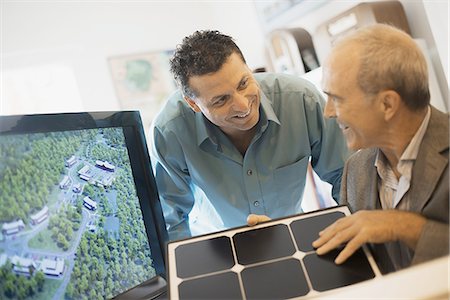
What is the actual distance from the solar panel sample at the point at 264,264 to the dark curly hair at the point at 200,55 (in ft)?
1.71

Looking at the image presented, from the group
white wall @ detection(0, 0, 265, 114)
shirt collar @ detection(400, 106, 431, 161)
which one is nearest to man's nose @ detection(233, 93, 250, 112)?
shirt collar @ detection(400, 106, 431, 161)

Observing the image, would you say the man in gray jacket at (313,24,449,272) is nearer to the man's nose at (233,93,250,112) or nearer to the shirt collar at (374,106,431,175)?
the shirt collar at (374,106,431,175)

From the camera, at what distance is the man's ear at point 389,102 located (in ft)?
2.15

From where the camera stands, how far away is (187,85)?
3.76 feet

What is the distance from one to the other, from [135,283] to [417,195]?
61 cm

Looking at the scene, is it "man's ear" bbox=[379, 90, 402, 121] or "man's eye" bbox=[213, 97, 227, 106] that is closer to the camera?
"man's ear" bbox=[379, 90, 402, 121]

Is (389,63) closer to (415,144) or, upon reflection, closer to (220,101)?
(415,144)

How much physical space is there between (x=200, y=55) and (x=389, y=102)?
573mm

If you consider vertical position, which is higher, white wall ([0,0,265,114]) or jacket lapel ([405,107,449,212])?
white wall ([0,0,265,114])

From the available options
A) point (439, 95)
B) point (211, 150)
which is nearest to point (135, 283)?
point (211, 150)

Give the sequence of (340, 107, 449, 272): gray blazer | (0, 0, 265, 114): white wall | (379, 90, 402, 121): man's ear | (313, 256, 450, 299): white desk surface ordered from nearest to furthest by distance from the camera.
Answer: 1. (313, 256, 450, 299): white desk surface
2. (340, 107, 449, 272): gray blazer
3. (379, 90, 402, 121): man's ear
4. (0, 0, 265, 114): white wall

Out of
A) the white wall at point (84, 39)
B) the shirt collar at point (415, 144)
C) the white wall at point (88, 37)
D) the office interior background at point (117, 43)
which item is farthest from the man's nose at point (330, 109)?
the white wall at point (84, 39)

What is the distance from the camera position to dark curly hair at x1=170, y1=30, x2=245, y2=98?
3.53ft

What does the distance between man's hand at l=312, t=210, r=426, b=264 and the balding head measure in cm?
19
